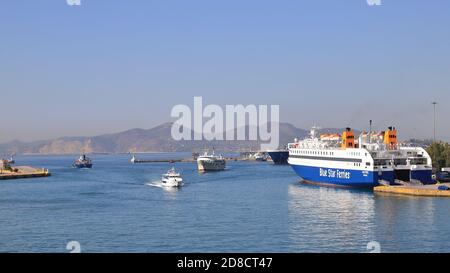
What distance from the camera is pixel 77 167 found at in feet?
395

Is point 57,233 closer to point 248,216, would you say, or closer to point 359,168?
point 248,216

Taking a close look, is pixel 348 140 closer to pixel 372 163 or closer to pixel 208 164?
pixel 372 163

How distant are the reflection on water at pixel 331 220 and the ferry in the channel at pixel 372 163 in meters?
2.08

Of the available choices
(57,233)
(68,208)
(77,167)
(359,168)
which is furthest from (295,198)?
(77,167)

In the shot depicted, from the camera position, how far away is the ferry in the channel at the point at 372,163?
4772cm

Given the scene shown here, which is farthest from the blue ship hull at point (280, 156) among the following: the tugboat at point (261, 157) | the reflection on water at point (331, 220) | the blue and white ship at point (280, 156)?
the reflection on water at point (331, 220)

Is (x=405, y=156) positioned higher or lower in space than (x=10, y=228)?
higher

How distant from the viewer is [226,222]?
96.1 feet

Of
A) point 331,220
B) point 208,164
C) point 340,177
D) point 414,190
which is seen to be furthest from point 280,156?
point 331,220

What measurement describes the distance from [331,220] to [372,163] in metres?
18.4

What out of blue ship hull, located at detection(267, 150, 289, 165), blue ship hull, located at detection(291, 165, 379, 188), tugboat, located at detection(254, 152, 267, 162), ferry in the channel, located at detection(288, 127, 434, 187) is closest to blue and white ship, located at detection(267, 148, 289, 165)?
blue ship hull, located at detection(267, 150, 289, 165)
